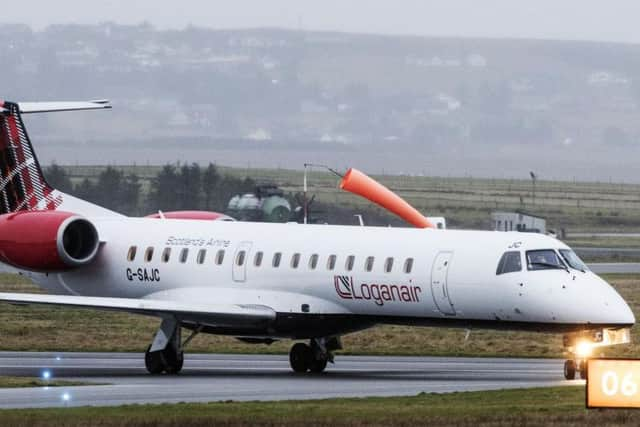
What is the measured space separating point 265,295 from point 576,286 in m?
7.72

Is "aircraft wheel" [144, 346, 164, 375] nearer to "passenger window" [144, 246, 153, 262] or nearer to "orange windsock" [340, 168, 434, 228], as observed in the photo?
"passenger window" [144, 246, 153, 262]

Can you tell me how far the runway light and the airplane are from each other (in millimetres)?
40

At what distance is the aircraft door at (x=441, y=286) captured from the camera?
3719 centimetres

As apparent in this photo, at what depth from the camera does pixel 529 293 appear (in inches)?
1422

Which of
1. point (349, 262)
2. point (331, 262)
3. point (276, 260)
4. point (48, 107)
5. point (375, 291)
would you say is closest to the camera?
point (375, 291)

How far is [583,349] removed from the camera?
118 ft

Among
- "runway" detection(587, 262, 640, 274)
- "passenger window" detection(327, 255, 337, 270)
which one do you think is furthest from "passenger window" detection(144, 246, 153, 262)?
"runway" detection(587, 262, 640, 274)

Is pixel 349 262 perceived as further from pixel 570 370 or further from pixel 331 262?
pixel 570 370

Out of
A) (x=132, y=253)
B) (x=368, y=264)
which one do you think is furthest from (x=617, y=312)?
(x=132, y=253)

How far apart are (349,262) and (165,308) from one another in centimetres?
406

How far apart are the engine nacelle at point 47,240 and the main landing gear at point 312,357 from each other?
620 centimetres

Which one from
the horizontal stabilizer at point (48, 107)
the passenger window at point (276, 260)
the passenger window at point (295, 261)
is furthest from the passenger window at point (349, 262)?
the horizontal stabilizer at point (48, 107)

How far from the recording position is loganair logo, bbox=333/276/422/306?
124ft

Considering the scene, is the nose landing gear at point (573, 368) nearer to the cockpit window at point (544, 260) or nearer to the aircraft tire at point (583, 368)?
the aircraft tire at point (583, 368)
